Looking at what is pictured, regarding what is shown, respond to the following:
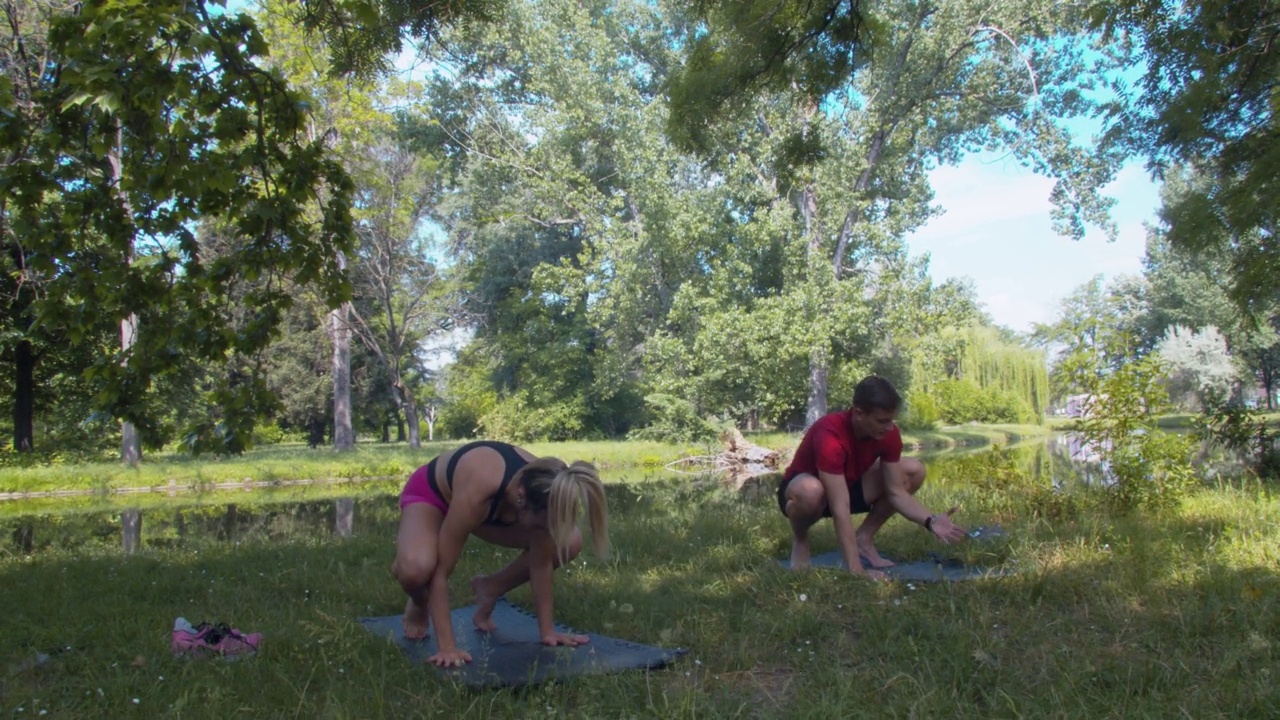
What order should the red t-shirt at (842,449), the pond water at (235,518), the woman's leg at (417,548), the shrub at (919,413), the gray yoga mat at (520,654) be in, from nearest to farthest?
the gray yoga mat at (520,654) → the woman's leg at (417,548) → the red t-shirt at (842,449) → the pond water at (235,518) → the shrub at (919,413)

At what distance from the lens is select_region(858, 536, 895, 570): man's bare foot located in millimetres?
5216

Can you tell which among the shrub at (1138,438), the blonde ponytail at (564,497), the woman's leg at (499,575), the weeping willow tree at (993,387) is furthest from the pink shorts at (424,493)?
the weeping willow tree at (993,387)

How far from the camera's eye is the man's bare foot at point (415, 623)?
4.12 meters

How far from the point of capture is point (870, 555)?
209 inches

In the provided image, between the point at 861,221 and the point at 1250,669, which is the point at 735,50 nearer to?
the point at 1250,669

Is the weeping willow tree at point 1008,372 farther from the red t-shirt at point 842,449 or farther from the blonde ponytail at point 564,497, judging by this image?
the blonde ponytail at point 564,497

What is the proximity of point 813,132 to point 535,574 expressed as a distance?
5146 mm

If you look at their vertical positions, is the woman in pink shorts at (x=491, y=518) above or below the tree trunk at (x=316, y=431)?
below

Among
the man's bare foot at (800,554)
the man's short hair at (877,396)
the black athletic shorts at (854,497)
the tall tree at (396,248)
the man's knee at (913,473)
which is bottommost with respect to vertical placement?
the man's bare foot at (800,554)

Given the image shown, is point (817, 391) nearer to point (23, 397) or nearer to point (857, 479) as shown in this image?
point (857, 479)

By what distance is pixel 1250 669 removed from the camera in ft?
10.1

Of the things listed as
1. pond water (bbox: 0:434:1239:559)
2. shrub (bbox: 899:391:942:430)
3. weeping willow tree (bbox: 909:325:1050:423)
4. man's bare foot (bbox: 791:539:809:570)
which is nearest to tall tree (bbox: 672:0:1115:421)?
pond water (bbox: 0:434:1239:559)

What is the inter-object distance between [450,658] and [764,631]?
4.59ft

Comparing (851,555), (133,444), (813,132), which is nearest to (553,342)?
(133,444)
